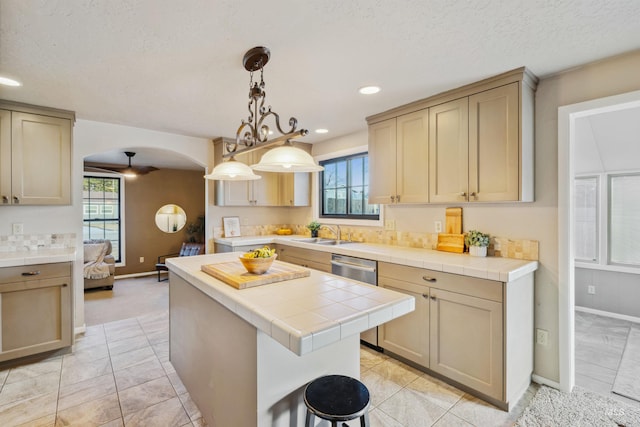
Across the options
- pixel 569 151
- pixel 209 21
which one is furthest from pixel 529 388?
pixel 209 21

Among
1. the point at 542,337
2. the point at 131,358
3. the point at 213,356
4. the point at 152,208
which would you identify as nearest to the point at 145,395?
the point at 131,358

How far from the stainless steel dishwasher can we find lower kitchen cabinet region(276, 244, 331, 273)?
0.11 meters

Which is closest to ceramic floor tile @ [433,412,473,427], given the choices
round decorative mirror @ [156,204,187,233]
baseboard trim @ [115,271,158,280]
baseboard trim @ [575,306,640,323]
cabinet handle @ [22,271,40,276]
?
baseboard trim @ [575,306,640,323]

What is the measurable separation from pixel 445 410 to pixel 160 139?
13.2 feet

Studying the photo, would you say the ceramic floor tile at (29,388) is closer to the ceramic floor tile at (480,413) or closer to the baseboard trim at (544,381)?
the ceramic floor tile at (480,413)

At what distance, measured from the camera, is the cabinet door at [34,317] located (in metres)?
2.54

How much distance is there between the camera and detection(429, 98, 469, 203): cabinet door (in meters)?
2.46

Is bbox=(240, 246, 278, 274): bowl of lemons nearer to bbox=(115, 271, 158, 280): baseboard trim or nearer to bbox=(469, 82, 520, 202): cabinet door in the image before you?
bbox=(469, 82, 520, 202): cabinet door

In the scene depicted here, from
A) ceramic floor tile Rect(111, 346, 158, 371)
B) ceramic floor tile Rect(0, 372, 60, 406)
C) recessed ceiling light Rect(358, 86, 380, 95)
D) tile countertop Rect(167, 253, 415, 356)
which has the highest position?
recessed ceiling light Rect(358, 86, 380, 95)

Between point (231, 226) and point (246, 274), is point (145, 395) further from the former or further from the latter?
point (231, 226)

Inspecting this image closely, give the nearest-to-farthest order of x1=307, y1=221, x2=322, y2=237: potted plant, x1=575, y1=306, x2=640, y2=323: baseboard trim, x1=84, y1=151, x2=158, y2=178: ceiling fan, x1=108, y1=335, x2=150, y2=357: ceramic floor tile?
x1=108, y1=335, x2=150, y2=357: ceramic floor tile, x1=575, y1=306, x2=640, y2=323: baseboard trim, x1=307, y1=221, x2=322, y2=237: potted plant, x1=84, y1=151, x2=158, y2=178: ceiling fan

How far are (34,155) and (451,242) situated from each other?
3968 millimetres

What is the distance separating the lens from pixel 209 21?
1597mm

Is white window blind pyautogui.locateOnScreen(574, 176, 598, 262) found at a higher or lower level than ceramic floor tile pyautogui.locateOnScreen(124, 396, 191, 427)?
higher
